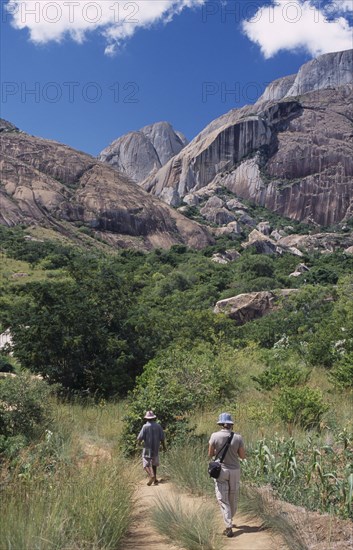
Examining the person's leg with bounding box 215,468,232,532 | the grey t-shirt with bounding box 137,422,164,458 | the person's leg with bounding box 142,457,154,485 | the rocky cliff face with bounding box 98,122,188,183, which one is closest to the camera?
the person's leg with bounding box 215,468,232,532

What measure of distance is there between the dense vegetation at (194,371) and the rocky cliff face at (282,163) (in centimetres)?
7929

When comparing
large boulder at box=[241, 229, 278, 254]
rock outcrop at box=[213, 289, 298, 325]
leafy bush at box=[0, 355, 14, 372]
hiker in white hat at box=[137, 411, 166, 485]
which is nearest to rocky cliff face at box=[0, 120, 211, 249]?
large boulder at box=[241, 229, 278, 254]

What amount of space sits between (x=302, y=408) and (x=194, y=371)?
165 inches

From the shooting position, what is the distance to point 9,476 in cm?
477

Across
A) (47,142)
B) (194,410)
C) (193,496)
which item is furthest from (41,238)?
(193,496)

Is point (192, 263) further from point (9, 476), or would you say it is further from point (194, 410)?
point (9, 476)

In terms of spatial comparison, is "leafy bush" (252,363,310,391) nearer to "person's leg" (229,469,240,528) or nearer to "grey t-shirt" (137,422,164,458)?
"grey t-shirt" (137,422,164,458)

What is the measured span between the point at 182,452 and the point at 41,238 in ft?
192

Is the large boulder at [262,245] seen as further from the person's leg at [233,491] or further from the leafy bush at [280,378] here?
the person's leg at [233,491]

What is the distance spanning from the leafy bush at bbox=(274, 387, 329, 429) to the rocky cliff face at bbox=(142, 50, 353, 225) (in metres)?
104

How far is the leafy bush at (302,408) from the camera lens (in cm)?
961

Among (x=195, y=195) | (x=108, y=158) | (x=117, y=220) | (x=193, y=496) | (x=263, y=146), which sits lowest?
(x=193, y=496)

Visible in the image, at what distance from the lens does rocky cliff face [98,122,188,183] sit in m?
152

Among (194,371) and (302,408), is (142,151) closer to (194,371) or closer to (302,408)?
(194,371)
